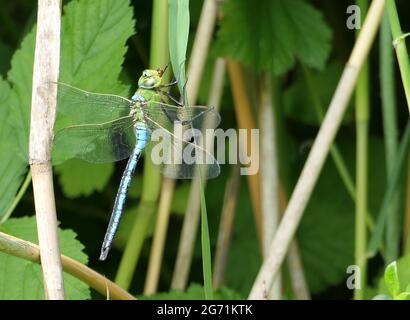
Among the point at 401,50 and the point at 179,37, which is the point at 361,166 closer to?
the point at 401,50

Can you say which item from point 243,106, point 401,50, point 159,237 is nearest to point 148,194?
point 159,237

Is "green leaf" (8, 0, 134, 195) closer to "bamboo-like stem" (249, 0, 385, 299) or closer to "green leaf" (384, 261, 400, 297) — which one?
"bamboo-like stem" (249, 0, 385, 299)

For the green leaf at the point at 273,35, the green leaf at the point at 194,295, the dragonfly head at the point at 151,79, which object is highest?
the green leaf at the point at 273,35

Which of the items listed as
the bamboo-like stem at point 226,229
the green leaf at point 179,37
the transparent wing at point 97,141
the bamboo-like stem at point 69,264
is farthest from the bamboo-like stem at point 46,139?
the bamboo-like stem at point 226,229

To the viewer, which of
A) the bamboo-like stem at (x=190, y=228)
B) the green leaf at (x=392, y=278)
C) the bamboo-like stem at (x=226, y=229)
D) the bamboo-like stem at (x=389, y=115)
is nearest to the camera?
the green leaf at (x=392, y=278)

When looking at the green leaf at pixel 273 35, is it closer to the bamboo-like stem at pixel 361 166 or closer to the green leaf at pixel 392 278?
the bamboo-like stem at pixel 361 166
